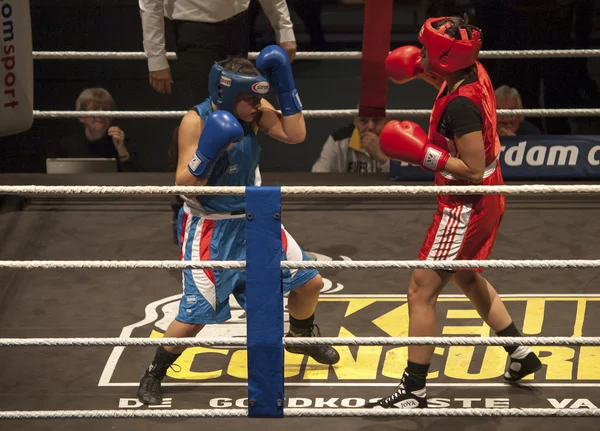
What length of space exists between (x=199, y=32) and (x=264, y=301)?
1.68m

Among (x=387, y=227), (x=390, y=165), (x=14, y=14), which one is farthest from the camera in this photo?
(x=390, y=165)

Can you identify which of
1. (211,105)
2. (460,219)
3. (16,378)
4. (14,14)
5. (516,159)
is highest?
(14,14)

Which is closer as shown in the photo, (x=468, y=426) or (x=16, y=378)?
(x=468, y=426)

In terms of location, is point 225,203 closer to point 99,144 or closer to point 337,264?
point 337,264

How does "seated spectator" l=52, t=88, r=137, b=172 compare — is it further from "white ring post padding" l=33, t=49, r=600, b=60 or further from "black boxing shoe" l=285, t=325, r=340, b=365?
"black boxing shoe" l=285, t=325, r=340, b=365

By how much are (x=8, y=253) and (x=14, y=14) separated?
1.91 metres

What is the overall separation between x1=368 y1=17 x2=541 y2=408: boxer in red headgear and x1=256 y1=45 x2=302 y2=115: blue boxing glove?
0.45 m

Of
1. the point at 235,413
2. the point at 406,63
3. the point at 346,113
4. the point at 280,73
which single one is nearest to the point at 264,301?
the point at 235,413

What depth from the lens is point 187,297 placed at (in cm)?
324

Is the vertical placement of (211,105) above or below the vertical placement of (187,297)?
above

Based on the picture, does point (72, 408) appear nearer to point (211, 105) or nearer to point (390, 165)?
point (211, 105)

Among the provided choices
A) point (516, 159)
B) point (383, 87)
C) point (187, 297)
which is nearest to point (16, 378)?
point (187, 297)

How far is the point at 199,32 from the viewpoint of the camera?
4012 millimetres

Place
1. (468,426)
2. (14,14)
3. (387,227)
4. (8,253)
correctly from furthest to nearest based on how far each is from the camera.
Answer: (387,227) → (8,253) → (468,426) → (14,14)
